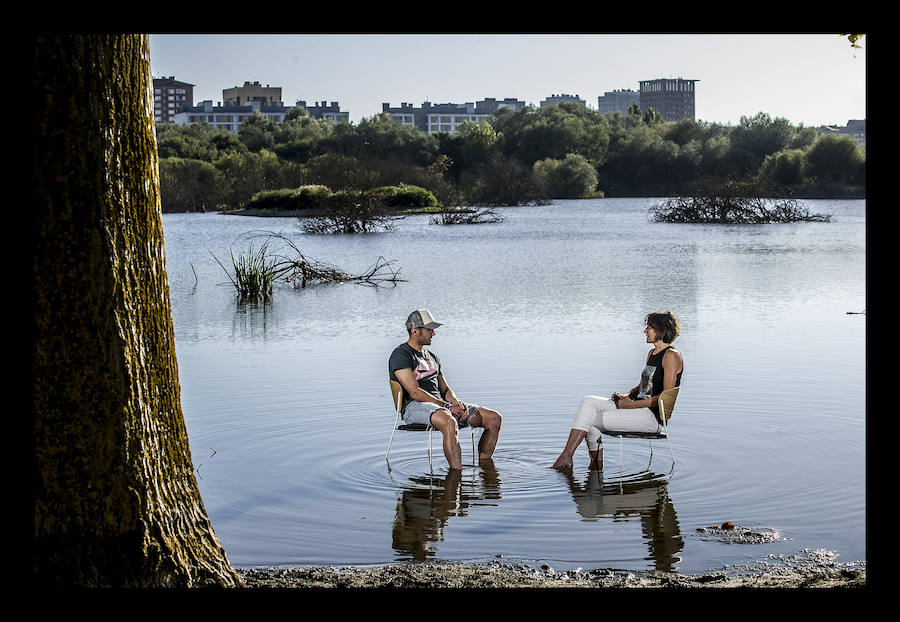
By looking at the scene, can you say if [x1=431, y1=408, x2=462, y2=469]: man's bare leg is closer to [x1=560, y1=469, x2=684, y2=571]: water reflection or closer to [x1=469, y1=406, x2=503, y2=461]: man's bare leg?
[x1=469, y1=406, x2=503, y2=461]: man's bare leg

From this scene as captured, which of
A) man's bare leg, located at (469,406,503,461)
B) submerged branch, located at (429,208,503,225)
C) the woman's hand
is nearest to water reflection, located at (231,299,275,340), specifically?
man's bare leg, located at (469,406,503,461)

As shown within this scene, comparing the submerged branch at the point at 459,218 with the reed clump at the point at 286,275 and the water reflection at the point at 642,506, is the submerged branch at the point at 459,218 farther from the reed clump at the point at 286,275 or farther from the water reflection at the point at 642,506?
the water reflection at the point at 642,506

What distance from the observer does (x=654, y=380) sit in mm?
7035

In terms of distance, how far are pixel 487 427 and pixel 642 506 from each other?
4.42 ft

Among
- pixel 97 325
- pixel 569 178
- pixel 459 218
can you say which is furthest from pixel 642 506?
pixel 569 178

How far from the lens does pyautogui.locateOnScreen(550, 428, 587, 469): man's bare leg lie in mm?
7270

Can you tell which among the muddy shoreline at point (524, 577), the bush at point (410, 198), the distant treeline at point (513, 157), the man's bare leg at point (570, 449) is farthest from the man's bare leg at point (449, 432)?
the distant treeline at point (513, 157)

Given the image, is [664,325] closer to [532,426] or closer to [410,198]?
[532,426]

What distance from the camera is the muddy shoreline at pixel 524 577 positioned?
494cm

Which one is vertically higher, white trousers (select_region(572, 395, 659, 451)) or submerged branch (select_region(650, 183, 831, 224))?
submerged branch (select_region(650, 183, 831, 224))

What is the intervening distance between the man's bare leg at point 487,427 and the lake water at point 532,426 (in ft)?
0.51

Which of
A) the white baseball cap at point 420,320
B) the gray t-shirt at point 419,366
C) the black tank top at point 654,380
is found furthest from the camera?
the gray t-shirt at point 419,366

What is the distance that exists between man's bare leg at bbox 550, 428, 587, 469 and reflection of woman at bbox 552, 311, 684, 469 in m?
0.03

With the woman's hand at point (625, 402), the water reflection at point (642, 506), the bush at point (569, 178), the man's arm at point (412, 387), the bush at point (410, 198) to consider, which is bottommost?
the water reflection at point (642, 506)
